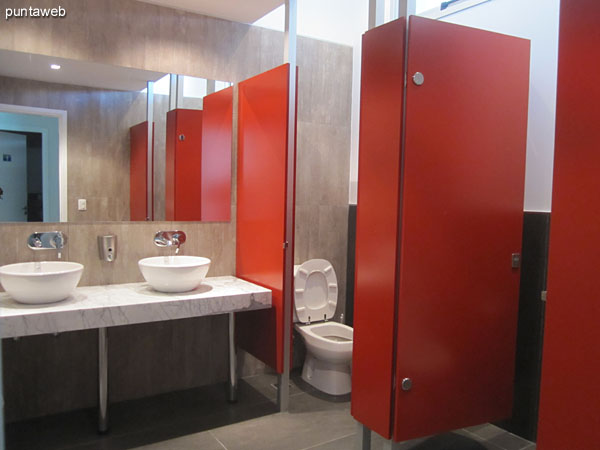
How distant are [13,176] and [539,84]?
9.32 feet

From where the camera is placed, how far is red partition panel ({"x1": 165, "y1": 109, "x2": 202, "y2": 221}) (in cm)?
304

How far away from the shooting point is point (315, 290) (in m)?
3.50

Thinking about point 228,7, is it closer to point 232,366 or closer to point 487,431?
point 232,366

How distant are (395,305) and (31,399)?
2.16 metres

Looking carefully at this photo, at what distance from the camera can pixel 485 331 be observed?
7.63ft

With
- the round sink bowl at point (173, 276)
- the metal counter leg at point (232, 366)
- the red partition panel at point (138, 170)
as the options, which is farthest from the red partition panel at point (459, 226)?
the red partition panel at point (138, 170)

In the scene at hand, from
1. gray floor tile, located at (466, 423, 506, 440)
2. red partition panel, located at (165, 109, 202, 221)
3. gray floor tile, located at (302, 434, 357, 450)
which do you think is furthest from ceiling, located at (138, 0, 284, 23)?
gray floor tile, located at (466, 423, 506, 440)

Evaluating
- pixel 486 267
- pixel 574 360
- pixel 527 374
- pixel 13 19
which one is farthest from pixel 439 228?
pixel 13 19

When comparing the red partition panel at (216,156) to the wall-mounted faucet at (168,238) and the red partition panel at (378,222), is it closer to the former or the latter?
the wall-mounted faucet at (168,238)

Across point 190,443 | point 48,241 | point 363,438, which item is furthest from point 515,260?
point 48,241

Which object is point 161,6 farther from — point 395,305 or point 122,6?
point 395,305

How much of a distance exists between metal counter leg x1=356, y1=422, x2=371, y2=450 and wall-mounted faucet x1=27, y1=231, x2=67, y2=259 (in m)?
1.87

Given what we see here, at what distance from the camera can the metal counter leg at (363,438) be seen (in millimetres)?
2307

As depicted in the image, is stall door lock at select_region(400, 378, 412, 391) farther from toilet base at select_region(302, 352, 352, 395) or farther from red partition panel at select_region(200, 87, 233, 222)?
red partition panel at select_region(200, 87, 233, 222)
